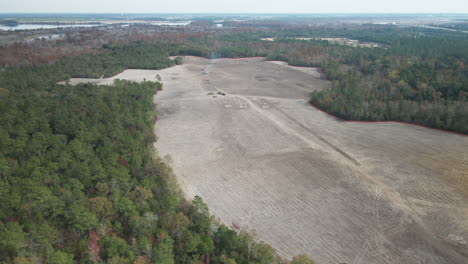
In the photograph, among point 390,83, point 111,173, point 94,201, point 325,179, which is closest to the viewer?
point 94,201

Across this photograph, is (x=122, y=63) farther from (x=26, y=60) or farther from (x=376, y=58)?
(x=376, y=58)

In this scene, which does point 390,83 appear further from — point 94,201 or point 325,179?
point 94,201

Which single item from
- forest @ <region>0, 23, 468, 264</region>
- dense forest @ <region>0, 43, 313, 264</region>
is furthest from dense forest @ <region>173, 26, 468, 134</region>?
dense forest @ <region>0, 43, 313, 264</region>

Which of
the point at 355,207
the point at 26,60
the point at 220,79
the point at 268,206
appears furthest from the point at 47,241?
the point at 26,60

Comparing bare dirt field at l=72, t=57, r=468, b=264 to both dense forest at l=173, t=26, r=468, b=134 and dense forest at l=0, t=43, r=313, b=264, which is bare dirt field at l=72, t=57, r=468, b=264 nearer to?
dense forest at l=173, t=26, r=468, b=134

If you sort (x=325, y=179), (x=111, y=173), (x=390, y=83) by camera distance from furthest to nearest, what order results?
(x=390, y=83)
(x=325, y=179)
(x=111, y=173)

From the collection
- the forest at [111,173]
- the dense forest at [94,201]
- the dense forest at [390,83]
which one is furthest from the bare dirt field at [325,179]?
the dense forest at [94,201]

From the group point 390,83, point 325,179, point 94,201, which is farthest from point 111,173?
point 390,83
